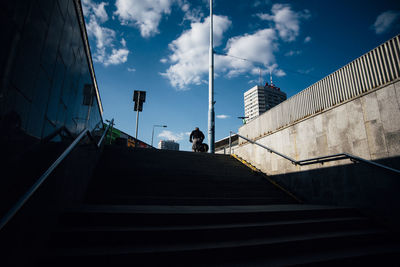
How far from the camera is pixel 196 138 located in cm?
999

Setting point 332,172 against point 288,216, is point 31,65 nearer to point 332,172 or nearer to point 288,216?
point 288,216

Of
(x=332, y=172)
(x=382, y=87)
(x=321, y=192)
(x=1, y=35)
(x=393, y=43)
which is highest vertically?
(x=393, y=43)

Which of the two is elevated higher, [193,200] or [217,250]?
[193,200]

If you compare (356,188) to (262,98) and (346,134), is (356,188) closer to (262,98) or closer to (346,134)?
(346,134)

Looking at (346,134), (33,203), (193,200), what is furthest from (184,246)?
(346,134)

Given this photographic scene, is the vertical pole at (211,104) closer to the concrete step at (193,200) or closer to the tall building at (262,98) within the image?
the concrete step at (193,200)

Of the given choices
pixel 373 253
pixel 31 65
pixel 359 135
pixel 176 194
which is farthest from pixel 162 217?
pixel 359 135

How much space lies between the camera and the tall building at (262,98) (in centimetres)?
8062

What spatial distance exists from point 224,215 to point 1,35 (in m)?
3.08

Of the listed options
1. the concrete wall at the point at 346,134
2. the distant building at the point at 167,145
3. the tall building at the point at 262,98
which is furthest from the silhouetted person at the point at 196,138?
the tall building at the point at 262,98

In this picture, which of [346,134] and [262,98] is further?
[262,98]

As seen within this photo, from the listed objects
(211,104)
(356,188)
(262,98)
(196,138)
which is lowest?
(356,188)

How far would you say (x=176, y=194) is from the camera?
14.5 ft

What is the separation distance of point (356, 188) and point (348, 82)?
8.97 feet
